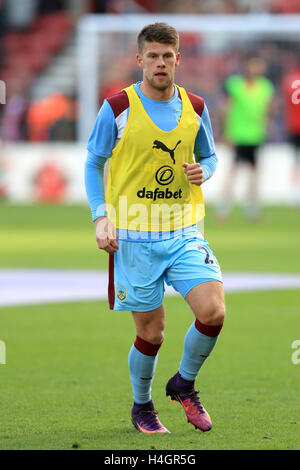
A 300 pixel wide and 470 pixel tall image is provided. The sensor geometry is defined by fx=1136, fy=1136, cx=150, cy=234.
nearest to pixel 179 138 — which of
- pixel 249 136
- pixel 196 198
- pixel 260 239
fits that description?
pixel 196 198

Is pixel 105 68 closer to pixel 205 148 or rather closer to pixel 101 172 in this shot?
pixel 205 148

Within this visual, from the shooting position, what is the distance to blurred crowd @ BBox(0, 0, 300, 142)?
2616 cm

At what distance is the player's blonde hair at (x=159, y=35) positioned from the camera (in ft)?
20.1

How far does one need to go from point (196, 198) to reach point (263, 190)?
1896cm

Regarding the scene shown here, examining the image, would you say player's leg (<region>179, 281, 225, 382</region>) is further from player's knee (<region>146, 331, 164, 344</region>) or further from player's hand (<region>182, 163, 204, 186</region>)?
player's hand (<region>182, 163, 204, 186</region>)

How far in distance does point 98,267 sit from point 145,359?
7.83 m

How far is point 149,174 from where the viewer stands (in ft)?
20.4

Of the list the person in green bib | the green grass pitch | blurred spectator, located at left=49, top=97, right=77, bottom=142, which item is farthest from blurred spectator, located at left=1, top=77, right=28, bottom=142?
the green grass pitch

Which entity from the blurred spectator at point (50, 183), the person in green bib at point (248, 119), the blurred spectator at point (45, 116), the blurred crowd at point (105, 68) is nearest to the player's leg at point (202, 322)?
the person in green bib at point (248, 119)

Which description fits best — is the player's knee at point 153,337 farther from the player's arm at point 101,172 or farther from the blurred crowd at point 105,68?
the blurred crowd at point 105,68

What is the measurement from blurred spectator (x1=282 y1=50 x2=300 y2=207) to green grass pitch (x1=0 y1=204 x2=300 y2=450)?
10.4m

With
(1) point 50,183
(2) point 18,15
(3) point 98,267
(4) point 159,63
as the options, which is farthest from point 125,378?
(2) point 18,15

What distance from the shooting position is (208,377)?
7637 millimetres

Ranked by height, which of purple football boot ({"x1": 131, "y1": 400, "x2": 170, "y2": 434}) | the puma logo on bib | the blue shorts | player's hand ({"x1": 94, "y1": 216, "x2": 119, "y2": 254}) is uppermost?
the puma logo on bib
